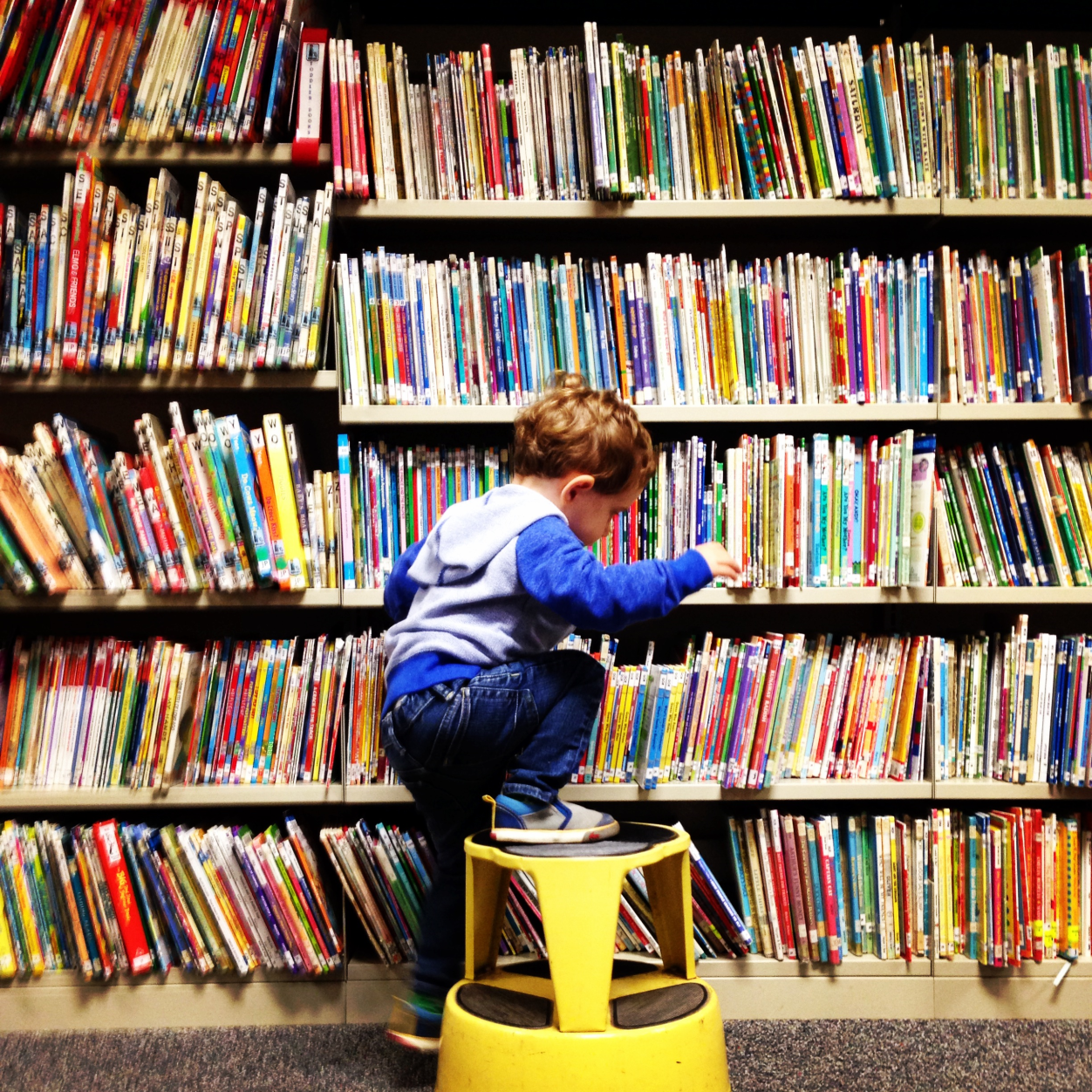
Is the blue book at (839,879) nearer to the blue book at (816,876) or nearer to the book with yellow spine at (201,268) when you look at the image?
the blue book at (816,876)

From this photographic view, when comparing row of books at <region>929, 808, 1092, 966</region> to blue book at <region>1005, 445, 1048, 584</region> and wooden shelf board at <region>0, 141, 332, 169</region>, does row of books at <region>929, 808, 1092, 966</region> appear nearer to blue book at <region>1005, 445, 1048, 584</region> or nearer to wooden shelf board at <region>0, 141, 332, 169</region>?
blue book at <region>1005, 445, 1048, 584</region>

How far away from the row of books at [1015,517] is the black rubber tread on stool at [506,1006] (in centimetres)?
111

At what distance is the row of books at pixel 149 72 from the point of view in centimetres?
168

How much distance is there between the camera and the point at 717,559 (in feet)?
4.74

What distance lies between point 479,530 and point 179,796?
838 mm

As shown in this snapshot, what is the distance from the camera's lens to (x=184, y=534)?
1.69m

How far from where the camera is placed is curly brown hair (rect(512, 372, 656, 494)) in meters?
1.46

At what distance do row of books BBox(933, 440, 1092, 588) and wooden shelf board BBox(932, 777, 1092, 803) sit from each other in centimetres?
39

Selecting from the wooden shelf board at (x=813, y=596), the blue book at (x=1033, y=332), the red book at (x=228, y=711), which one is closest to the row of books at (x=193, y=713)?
the red book at (x=228, y=711)

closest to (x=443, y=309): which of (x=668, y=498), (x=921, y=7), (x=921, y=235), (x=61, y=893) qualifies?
(x=668, y=498)

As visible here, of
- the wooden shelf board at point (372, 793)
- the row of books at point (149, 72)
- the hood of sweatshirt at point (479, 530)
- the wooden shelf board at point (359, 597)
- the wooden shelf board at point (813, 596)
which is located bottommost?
the wooden shelf board at point (372, 793)

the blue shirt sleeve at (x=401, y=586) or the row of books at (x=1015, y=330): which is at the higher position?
the row of books at (x=1015, y=330)

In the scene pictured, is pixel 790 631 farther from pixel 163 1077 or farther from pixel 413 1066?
pixel 163 1077

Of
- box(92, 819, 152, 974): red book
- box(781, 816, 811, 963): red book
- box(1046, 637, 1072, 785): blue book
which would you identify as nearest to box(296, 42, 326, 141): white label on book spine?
box(92, 819, 152, 974): red book
